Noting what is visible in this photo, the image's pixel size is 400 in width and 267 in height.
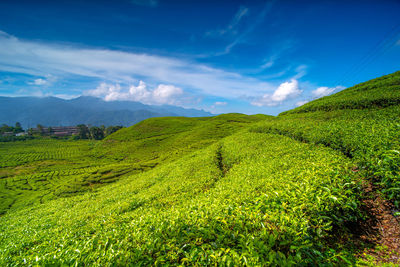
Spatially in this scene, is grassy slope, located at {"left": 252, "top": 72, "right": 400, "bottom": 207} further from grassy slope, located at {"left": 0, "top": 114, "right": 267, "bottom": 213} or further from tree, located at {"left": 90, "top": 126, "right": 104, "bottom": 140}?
tree, located at {"left": 90, "top": 126, "right": 104, "bottom": 140}

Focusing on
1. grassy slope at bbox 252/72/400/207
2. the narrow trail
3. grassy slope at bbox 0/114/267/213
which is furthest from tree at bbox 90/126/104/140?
the narrow trail

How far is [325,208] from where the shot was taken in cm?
438

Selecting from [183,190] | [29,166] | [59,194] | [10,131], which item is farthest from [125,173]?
[10,131]

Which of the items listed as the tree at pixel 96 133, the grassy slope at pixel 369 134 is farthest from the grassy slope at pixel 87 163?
the tree at pixel 96 133

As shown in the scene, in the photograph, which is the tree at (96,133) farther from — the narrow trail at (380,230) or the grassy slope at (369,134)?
the narrow trail at (380,230)

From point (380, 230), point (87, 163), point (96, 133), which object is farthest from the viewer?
point (96, 133)

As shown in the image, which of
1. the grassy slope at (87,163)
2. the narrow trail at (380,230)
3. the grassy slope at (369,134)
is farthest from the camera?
the grassy slope at (87,163)

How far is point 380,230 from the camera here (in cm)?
441

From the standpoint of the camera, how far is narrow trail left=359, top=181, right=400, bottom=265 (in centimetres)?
375

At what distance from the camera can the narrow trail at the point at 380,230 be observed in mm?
3754

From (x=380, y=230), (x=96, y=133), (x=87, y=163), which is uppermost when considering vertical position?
(x=96, y=133)

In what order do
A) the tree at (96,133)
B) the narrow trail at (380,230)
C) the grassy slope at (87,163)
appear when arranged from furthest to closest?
the tree at (96,133) < the grassy slope at (87,163) < the narrow trail at (380,230)

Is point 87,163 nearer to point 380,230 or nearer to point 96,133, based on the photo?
point 380,230

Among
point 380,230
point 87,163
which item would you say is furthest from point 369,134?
point 87,163
